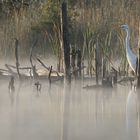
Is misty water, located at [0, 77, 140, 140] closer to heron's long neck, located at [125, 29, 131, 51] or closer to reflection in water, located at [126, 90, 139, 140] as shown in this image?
reflection in water, located at [126, 90, 139, 140]

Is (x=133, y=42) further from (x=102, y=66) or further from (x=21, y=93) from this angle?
(x=21, y=93)

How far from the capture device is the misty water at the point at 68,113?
4.60 meters

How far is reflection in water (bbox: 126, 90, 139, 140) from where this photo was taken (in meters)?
4.70

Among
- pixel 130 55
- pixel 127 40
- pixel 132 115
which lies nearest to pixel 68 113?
pixel 132 115

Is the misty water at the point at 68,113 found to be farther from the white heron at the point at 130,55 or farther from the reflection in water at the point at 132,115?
the white heron at the point at 130,55

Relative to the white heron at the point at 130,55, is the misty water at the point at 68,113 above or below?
below

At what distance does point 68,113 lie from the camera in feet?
→ 19.0

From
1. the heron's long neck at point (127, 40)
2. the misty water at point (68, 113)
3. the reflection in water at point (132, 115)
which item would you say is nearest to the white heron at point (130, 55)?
the heron's long neck at point (127, 40)

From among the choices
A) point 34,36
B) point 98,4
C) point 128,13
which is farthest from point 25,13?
point 128,13

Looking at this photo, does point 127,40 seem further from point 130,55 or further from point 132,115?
point 132,115

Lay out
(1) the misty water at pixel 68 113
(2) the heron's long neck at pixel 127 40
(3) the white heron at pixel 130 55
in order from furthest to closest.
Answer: (2) the heron's long neck at pixel 127 40, (3) the white heron at pixel 130 55, (1) the misty water at pixel 68 113

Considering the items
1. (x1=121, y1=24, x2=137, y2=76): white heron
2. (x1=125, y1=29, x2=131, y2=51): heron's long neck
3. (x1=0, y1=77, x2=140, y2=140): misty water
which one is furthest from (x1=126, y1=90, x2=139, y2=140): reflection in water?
(x1=125, y1=29, x2=131, y2=51): heron's long neck

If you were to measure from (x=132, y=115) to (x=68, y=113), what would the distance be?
689 millimetres

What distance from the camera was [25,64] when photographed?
9984 mm
